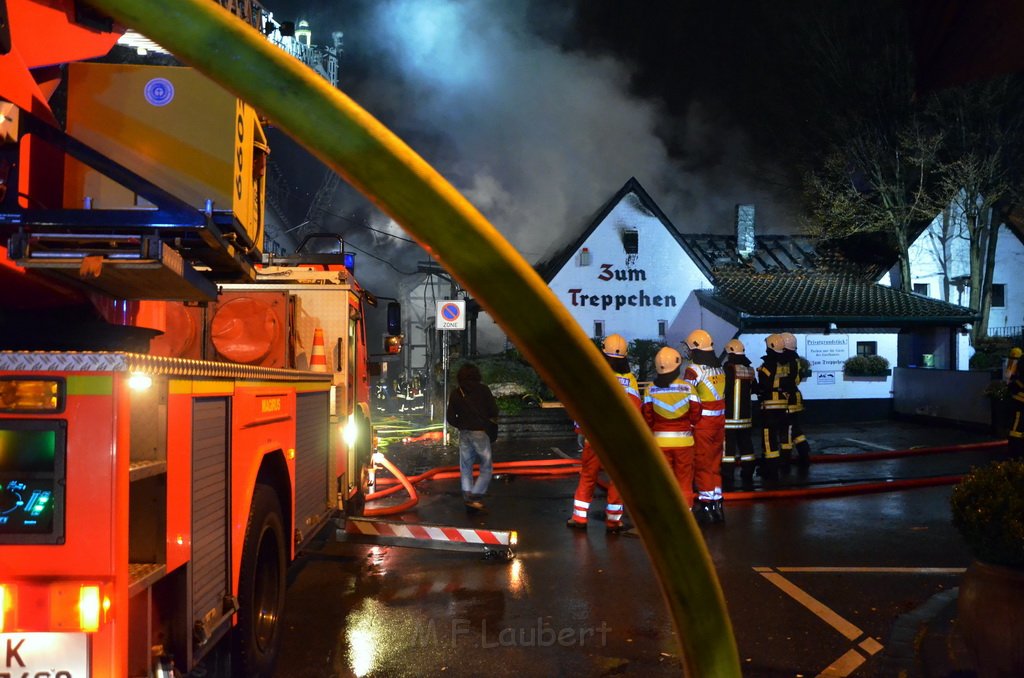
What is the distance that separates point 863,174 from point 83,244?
2836 centimetres

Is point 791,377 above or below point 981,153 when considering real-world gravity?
below

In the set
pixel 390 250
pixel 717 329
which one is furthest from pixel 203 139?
pixel 390 250

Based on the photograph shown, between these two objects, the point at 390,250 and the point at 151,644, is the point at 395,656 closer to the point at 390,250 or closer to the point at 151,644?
the point at 151,644

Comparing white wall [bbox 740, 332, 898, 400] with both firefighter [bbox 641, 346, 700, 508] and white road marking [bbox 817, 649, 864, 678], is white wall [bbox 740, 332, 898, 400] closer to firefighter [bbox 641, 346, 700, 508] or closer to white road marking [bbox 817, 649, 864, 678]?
firefighter [bbox 641, 346, 700, 508]

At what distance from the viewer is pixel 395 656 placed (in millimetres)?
A: 4715

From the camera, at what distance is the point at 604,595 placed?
5906 mm

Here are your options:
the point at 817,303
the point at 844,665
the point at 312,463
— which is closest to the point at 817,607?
the point at 844,665

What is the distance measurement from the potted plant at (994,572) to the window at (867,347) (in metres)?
20.8

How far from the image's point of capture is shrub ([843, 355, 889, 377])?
73.3 feet

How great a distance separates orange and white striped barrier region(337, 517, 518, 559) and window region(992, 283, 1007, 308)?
28.3 m

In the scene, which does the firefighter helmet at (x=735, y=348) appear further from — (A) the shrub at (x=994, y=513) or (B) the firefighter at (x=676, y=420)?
(A) the shrub at (x=994, y=513)

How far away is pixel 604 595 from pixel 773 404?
610cm

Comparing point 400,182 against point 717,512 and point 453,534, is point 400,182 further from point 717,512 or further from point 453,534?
point 717,512

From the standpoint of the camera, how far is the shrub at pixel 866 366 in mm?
22344
